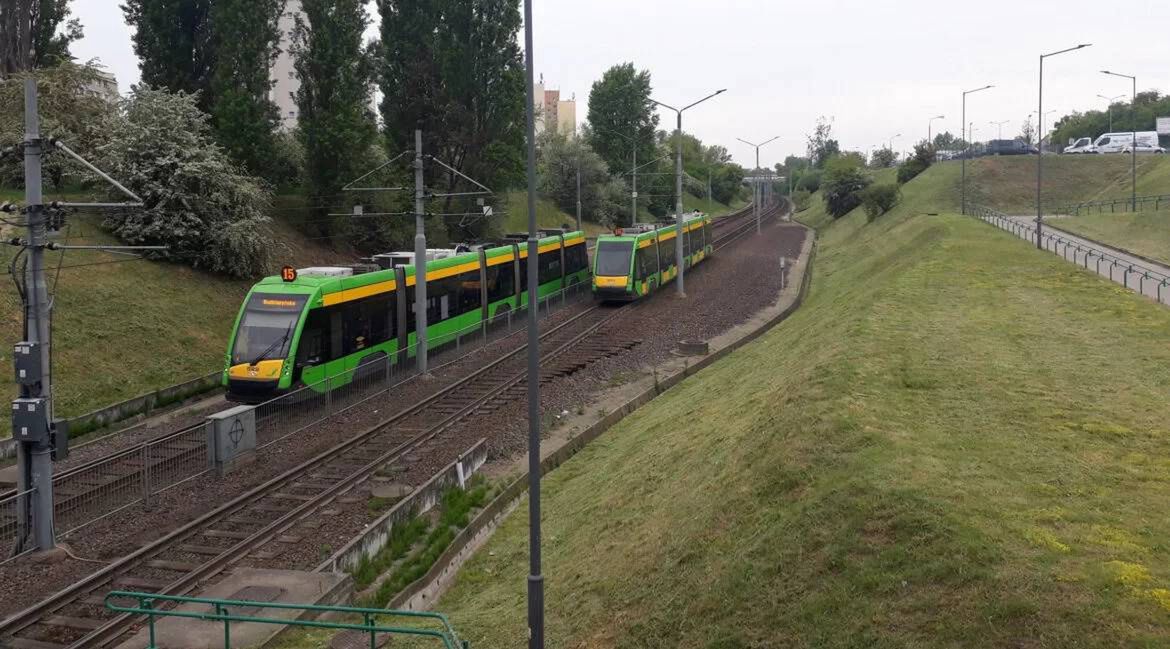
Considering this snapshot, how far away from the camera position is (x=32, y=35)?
3888 cm

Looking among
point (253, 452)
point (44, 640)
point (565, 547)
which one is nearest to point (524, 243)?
point (253, 452)

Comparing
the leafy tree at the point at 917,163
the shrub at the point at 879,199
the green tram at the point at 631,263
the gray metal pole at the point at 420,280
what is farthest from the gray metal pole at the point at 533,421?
the leafy tree at the point at 917,163

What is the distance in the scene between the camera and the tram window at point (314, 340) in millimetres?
21781

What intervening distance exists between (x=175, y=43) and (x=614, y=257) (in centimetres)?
2087

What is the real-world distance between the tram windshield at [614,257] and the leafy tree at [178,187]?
42.0 ft

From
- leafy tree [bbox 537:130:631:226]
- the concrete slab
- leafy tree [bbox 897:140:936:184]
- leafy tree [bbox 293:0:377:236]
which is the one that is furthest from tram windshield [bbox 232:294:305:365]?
leafy tree [bbox 897:140:936:184]

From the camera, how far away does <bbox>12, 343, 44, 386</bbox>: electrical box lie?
1441cm

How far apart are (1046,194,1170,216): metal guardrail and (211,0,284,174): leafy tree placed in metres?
48.6

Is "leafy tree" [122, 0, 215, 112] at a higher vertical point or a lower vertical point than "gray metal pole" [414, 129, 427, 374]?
higher

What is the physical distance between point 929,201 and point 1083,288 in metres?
43.1

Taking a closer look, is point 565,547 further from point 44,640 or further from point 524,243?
point 524,243

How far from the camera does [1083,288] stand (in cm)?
3006

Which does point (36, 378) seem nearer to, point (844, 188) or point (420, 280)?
point (420, 280)

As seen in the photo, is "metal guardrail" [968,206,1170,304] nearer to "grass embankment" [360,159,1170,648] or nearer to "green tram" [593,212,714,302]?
"grass embankment" [360,159,1170,648]
